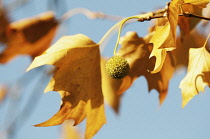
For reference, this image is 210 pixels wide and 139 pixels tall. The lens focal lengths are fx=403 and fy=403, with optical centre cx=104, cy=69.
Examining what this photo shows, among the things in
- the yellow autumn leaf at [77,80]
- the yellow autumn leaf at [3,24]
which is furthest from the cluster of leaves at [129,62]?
the yellow autumn leaf at [3,24]

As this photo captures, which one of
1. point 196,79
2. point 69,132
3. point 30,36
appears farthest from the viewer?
point 69,132

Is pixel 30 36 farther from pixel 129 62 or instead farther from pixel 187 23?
pixel 187 23

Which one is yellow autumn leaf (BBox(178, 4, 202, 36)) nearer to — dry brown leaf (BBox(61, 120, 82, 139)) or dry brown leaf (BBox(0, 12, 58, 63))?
dry brown leaf (BBox(0, 12, 58, 63))

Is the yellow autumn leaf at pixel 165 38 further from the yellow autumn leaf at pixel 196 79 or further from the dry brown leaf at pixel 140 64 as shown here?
the dry brown leaf at pixel 140 64

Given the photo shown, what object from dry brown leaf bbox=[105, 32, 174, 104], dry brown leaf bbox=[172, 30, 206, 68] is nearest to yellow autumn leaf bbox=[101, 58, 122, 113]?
dry brown leaf bbox=[172, 30, 206, 68]

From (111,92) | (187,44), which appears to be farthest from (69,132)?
(187,44)

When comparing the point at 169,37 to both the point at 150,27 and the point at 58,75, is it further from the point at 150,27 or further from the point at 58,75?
the point at 150,27
